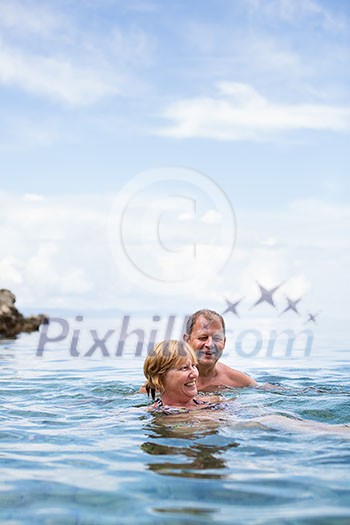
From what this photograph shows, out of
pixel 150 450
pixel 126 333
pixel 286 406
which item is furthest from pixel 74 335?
pixel 150 450

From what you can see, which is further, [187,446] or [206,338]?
[206,338]

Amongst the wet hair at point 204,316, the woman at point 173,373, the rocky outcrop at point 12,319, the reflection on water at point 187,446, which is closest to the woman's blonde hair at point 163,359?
the woman at point 173,373

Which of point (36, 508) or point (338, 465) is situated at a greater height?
point (338, 465)

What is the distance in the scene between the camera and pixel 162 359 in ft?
23.4

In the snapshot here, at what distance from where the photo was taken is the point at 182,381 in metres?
7.19

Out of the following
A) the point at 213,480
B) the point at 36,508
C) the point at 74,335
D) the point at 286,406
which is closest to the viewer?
the point at 36,508

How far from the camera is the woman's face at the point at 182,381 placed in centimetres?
715

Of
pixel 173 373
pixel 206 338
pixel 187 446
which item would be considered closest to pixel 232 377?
pixel 206 338

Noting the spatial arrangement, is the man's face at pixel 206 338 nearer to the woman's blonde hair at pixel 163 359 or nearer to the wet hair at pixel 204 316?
the wet hair at pixel 204 316

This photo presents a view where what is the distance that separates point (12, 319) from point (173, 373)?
2164 cm

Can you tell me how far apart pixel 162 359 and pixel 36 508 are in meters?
2.75

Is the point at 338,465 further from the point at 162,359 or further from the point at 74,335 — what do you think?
the point at 74,335

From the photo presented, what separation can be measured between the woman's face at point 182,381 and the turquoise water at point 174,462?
31cm

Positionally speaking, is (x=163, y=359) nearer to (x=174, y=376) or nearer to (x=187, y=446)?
(x=174, y=376)
